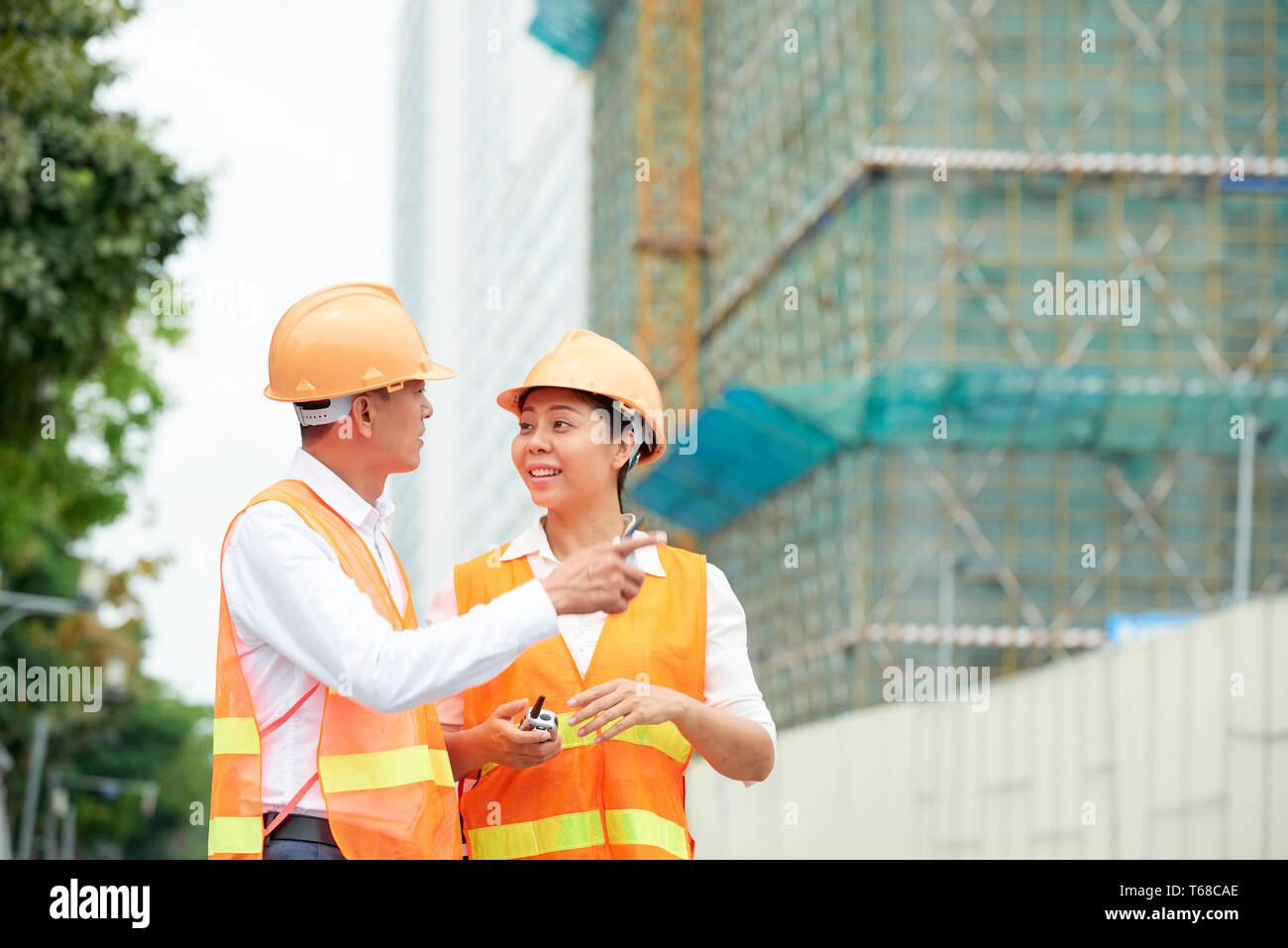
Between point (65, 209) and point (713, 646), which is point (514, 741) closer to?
point (713, 646)

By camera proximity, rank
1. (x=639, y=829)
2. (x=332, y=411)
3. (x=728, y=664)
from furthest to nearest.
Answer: (x=728, y=664), (x=639, y=829), (x=332, y=411)

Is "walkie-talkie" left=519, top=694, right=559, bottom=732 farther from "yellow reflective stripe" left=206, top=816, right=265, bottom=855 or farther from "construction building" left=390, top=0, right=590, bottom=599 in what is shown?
"construction building" left=390, top=0, right=590, bottom=599

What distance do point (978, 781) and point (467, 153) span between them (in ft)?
378

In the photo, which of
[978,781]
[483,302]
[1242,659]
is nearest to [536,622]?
[1242,659]

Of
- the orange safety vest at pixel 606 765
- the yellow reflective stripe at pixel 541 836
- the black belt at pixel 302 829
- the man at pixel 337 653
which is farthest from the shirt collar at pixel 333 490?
the yellow reflective stripe at pixel 541 836

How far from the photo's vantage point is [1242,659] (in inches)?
485

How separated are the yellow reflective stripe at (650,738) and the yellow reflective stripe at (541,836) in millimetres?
154

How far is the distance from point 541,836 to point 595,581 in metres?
0.81

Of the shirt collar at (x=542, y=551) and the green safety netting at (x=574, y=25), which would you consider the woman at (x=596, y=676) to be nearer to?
the shirt collar at (x=542, y=551)

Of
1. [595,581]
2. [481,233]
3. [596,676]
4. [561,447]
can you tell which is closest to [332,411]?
[561,447]

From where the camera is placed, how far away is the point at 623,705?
13.1 ft

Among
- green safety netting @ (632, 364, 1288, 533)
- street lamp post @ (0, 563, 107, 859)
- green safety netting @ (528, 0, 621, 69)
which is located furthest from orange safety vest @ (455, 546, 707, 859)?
green safety netting @ (528, 0, 621, 69)

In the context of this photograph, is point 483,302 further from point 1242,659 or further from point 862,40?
point 1242,659
